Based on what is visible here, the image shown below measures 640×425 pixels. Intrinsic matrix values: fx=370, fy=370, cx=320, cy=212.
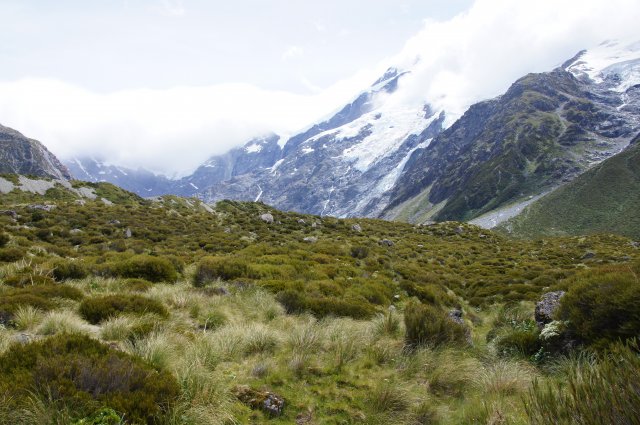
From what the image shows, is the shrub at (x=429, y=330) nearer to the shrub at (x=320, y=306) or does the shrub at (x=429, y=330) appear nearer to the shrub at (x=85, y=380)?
the shrub at (x=320, y=306)

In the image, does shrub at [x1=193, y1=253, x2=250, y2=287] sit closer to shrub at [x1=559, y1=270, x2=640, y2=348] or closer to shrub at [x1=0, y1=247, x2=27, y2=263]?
shrub at [x1=0, y1=247, x2=27, y2=263]

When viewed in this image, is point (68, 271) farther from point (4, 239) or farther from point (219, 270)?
point (4, 239)

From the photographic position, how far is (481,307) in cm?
1992

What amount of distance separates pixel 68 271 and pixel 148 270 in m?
2.77

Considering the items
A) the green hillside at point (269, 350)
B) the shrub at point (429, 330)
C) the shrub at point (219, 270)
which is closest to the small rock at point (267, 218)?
the green hillside at point (269, 350)

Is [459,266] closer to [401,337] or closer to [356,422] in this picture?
[401,337]

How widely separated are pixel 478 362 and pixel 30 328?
987 cm

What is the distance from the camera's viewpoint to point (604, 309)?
7.66m

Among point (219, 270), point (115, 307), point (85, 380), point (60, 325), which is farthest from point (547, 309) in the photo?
point (219, 270)

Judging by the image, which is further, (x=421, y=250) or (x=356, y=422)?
(x=421, y=250)

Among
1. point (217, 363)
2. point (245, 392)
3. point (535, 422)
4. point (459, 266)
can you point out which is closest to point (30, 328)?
point (217, 363)

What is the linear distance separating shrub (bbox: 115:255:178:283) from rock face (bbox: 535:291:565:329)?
514 inches

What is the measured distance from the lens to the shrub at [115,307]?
925 cm

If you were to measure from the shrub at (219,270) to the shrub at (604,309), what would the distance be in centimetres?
1221
